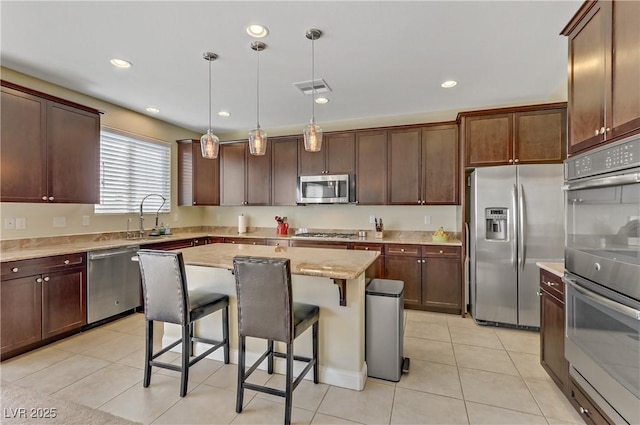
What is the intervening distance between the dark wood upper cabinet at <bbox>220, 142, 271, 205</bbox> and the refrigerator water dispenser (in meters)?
3.25

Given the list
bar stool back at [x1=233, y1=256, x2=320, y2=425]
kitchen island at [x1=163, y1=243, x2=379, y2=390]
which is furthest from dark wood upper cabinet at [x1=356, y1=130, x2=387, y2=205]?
bar stool back at [x1=233, y1=256, x2=320, y2=425]

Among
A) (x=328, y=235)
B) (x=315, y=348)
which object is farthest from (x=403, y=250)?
(x=315, y=348)

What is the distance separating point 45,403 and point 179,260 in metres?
1.35

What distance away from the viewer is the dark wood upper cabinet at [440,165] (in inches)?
159

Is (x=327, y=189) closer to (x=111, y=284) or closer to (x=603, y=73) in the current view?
(x=111, y=284)

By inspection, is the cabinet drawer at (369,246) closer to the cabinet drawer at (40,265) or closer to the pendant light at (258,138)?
the pendant light at (258,138)

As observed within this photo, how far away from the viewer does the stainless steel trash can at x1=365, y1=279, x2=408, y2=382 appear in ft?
7.51

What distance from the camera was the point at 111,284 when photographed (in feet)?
11.6

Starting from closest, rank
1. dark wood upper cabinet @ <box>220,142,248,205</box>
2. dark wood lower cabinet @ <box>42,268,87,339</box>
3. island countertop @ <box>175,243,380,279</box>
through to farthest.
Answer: island countertop @ <box>175,243,380,279</box>
dark wood lower cabinet @ <box>42,268,87,339</box>
dark wood upper cabinet @ <box>220,142,248,205</box>

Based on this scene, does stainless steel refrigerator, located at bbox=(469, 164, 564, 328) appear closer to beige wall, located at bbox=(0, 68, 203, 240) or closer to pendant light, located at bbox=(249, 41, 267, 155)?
pendant light, located at bbox=(249, 41, 267, 155)

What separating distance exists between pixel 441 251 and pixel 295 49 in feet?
9.56

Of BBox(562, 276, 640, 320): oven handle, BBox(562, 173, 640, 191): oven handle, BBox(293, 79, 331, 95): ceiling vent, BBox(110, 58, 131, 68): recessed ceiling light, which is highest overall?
BBox(293, 79, 331, 95): ceiling vent

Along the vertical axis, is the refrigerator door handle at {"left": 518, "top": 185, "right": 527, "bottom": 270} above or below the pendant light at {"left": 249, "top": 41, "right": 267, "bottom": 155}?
below

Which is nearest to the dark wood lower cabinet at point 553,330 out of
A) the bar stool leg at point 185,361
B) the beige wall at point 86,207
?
the bar stool leg at point 185,361
